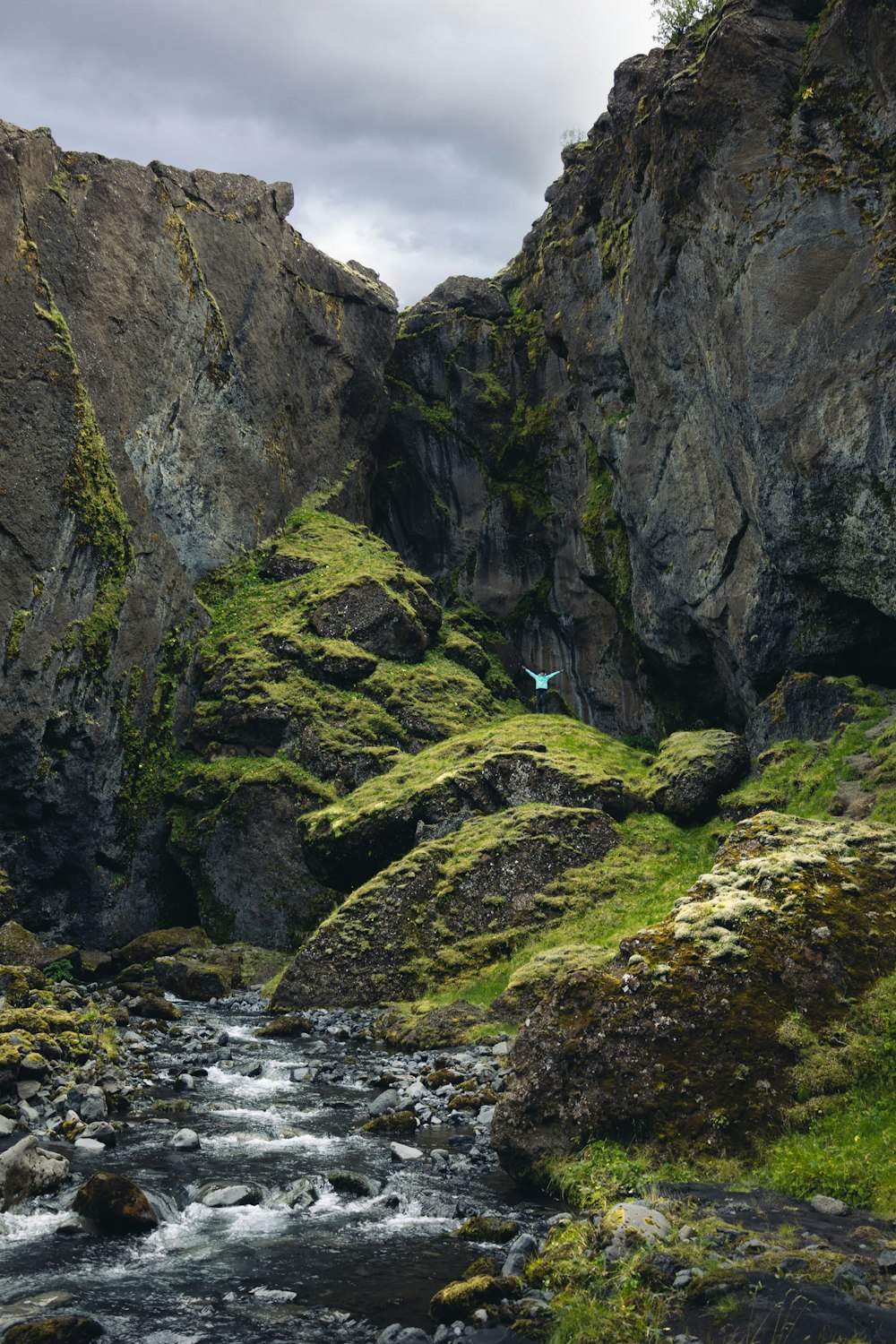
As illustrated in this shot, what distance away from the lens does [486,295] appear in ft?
196

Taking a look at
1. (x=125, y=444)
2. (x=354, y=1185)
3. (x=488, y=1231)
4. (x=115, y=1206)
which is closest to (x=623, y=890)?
(x=354, y=1185)

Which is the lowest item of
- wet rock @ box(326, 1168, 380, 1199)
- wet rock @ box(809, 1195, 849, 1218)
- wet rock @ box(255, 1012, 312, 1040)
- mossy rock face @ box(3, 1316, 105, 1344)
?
wet rock @ box(255, 1012, 312, 1040)

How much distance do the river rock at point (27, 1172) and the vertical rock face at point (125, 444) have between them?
2328 centimetres

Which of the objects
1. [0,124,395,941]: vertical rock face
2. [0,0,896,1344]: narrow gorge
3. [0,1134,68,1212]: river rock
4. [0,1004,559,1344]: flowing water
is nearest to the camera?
[0,1004,559,1344]: flowing water

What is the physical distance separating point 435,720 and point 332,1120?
26890 millimetres

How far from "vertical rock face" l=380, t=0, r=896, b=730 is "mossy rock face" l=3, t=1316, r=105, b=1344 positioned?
2318 centimetres

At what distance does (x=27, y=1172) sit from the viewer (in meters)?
11.1

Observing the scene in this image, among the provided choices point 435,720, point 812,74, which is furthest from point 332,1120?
point 812,74

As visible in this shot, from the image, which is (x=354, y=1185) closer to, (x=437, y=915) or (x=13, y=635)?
(x=437, y=915)

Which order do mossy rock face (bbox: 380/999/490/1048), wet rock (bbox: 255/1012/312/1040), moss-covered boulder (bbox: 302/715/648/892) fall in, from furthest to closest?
moss-covered boulder (bbox: 302/715/648/892) → wet rock (bbox: 255/1012/312/1040) → mossy rock face (bbox: 380/999/490/1048)

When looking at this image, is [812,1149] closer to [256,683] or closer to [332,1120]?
[332,1120]

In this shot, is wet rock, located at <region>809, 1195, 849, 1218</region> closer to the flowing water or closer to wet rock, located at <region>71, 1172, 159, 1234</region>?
the flowing water

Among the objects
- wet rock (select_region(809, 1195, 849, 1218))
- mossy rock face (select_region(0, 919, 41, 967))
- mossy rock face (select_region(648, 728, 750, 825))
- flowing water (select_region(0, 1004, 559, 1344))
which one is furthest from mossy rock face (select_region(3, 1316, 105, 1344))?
mossy rock face (select_region(648, 728, 750, 825))

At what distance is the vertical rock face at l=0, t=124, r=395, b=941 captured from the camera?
3419 cm
